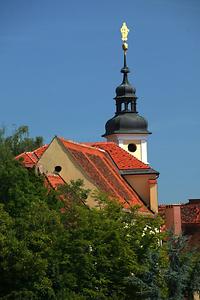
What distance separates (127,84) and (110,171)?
23.8m

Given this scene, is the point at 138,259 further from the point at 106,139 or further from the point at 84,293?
the point at 106,139

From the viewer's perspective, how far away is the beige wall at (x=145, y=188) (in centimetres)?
A: 5612

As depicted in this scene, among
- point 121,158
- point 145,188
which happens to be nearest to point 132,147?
point 121,158

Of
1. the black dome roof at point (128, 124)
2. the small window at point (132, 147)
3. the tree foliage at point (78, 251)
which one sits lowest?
the tree foliage at point (78, 251)

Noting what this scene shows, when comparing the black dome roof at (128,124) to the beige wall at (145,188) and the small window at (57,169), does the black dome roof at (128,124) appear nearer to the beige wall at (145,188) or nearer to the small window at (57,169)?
the beige wall at (145,188)

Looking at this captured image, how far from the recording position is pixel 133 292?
38.0 meters

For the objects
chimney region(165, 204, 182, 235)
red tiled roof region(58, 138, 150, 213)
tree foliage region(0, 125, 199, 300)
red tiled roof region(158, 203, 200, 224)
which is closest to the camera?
tree foliage region(0, 125, 199, 300)

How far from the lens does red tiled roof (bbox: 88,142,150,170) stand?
188 ft

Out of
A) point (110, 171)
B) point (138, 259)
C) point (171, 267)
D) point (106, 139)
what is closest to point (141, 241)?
point (138, 259)

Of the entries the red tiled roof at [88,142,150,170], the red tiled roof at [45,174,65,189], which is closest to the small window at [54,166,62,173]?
the red tiled roof at [45,174,65,189]

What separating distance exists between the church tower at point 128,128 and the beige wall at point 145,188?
50.8 feet

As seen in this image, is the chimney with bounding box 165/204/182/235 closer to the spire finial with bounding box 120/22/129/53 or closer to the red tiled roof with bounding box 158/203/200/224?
the red tiled roof with bounding box 158/203/200/224

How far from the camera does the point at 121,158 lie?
58312 millimetres

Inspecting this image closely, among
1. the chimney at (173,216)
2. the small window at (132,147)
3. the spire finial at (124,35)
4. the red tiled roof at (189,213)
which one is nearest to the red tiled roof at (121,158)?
the chimney at (173,216)
